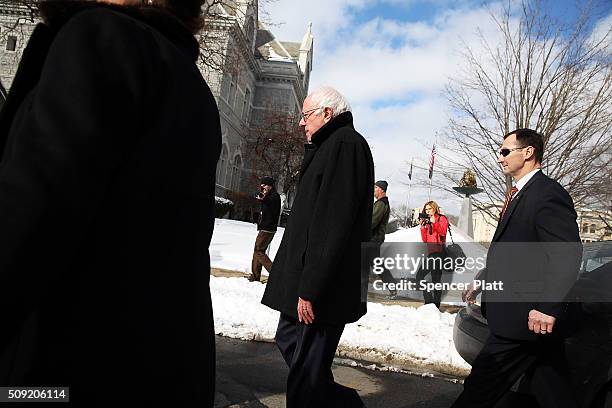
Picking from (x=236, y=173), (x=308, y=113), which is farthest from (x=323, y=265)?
(x=236, y=173)

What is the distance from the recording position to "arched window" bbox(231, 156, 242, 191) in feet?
149

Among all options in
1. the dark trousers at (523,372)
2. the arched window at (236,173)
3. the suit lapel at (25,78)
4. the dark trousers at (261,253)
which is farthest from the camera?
the arched window at (236,173)

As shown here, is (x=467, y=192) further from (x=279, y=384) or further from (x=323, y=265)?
(x=323, y=265)

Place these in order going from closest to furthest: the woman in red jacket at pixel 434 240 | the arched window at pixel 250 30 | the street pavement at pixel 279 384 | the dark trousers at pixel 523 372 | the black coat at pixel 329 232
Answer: the black coat at pixel 329 232 < the dark trousers at pixel 523 372 < the street pavement at pixel 279 384 < the woman in red jacket at pixel 434 240 < the arched window at pixel 250 30

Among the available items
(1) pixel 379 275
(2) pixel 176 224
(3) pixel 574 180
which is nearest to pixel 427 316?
(1) pixel 379 275

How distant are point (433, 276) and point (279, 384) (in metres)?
5.86

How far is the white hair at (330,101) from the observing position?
10.5 ft

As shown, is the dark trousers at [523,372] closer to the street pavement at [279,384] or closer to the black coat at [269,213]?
the street pavement at [279,384]

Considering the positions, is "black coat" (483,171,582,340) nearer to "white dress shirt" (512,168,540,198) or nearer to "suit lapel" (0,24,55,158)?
"white dress shirt" (512,168,540,198)

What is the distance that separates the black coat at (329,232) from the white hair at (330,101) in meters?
0.10

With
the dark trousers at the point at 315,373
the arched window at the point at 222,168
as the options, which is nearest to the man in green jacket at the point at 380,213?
the dark trousers at the point at 315,373

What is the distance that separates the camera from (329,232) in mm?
2812

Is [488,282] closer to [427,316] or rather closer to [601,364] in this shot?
[601,364]

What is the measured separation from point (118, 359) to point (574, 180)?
578 inches
